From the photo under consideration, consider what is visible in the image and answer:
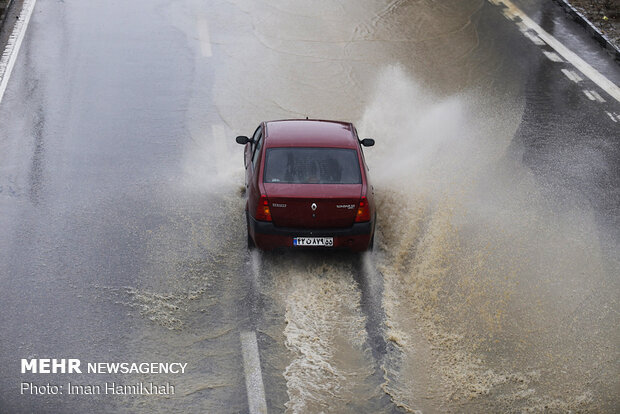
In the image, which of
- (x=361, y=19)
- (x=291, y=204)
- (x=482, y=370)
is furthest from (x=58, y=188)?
(x=361, y=19)

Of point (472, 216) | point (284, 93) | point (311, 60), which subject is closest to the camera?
point (472, 216)

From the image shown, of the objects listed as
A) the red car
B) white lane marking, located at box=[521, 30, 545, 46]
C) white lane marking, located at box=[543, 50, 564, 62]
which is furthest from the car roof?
white lane marking, located at box=[521, 30, 545, 46]

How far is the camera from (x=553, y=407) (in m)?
7.30

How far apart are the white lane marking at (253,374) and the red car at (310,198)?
5.13 ft

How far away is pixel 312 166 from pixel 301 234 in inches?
38.0

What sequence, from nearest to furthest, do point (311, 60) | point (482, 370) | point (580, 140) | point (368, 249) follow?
point (482, 370) < point (368, 249) < point (580, 140) < point (311, 60)

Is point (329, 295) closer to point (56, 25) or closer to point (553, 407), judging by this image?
point (553, 407)

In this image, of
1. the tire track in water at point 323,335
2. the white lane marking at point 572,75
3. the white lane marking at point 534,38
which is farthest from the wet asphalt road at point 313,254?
the white lane marking at point 534,38

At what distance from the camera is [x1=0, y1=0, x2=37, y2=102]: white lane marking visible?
1587 cm

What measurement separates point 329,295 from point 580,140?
7310 mm

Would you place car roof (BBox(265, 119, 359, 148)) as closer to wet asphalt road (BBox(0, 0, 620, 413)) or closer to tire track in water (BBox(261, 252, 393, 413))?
wet asphalt road (BBox(0, 0, 620, 413))

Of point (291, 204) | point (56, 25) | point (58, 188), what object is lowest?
point (56, 25)

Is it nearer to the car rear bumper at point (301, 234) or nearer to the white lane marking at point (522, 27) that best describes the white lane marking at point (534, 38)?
the white lane marking at point (522, 27)

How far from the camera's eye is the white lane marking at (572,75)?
16908 mm
